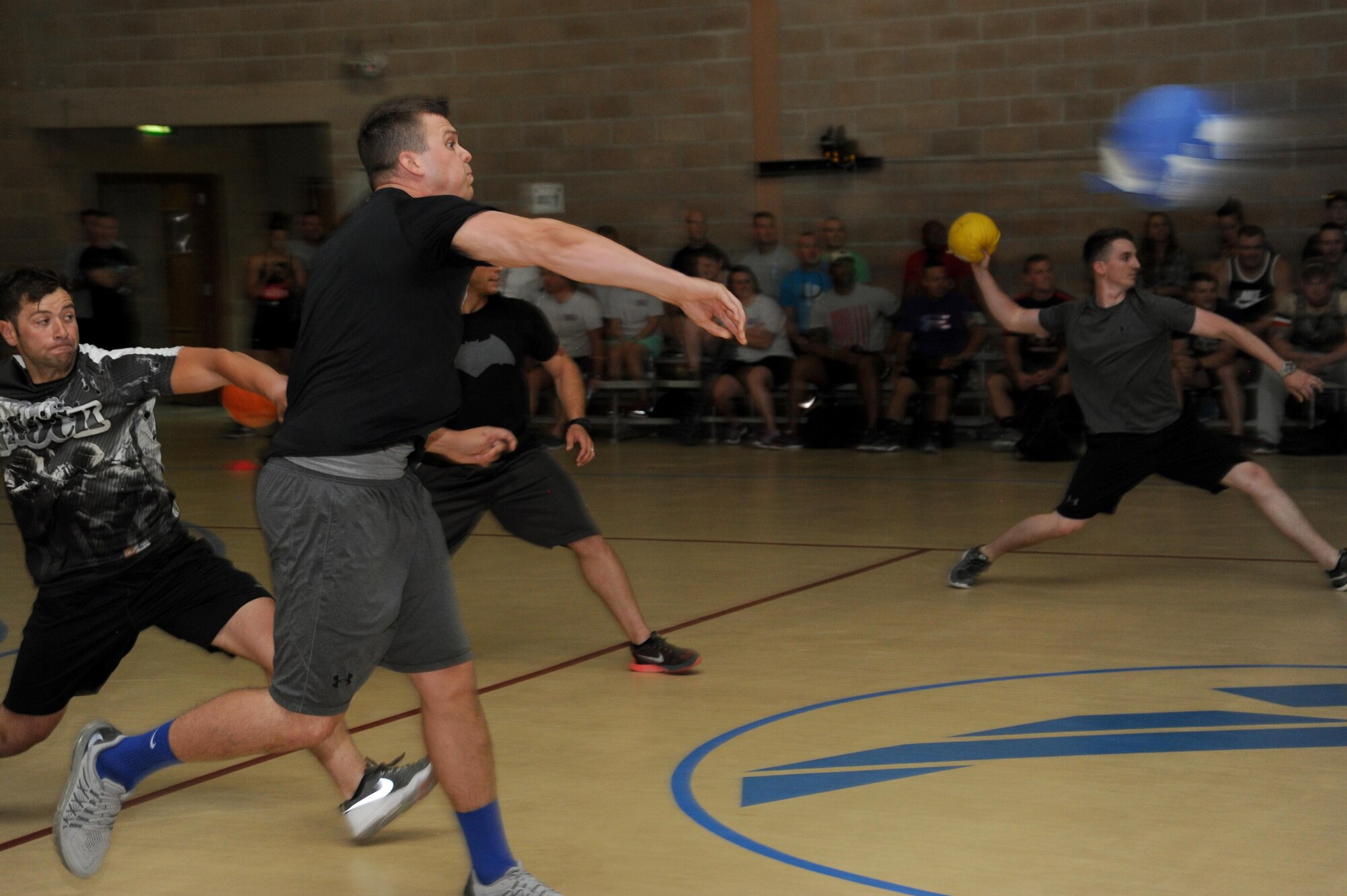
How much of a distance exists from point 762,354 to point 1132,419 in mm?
6486

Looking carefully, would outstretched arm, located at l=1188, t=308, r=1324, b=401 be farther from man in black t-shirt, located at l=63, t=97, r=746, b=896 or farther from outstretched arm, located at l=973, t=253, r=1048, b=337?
man in black t-shirt, located at l=63, t=97, r=746, b=896

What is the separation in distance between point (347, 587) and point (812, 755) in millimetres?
1770

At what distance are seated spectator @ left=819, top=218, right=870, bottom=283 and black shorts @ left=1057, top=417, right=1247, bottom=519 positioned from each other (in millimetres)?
6492

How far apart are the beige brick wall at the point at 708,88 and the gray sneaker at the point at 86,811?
431 inches

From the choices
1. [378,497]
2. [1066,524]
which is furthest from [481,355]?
[1066,524]

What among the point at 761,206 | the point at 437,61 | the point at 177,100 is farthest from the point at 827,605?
the point at 177,100

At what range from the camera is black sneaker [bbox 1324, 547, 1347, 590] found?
650 cm

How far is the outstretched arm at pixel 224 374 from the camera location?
11.8 feet

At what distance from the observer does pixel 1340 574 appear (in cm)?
650

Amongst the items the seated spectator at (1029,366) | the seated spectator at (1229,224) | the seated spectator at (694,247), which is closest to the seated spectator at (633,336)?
the seated spectator at (694,247)

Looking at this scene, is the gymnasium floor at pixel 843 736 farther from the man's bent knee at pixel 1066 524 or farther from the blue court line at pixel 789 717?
the man's bent knee at pixel 1066 524

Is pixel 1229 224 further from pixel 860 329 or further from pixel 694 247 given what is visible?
pixel 694 247

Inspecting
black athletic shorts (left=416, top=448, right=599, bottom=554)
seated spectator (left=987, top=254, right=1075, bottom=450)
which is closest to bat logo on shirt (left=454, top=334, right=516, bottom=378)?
black athletic shorts (left=416, top=448, right=599, bottom=554)

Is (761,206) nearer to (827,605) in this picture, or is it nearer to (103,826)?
(827,605)
